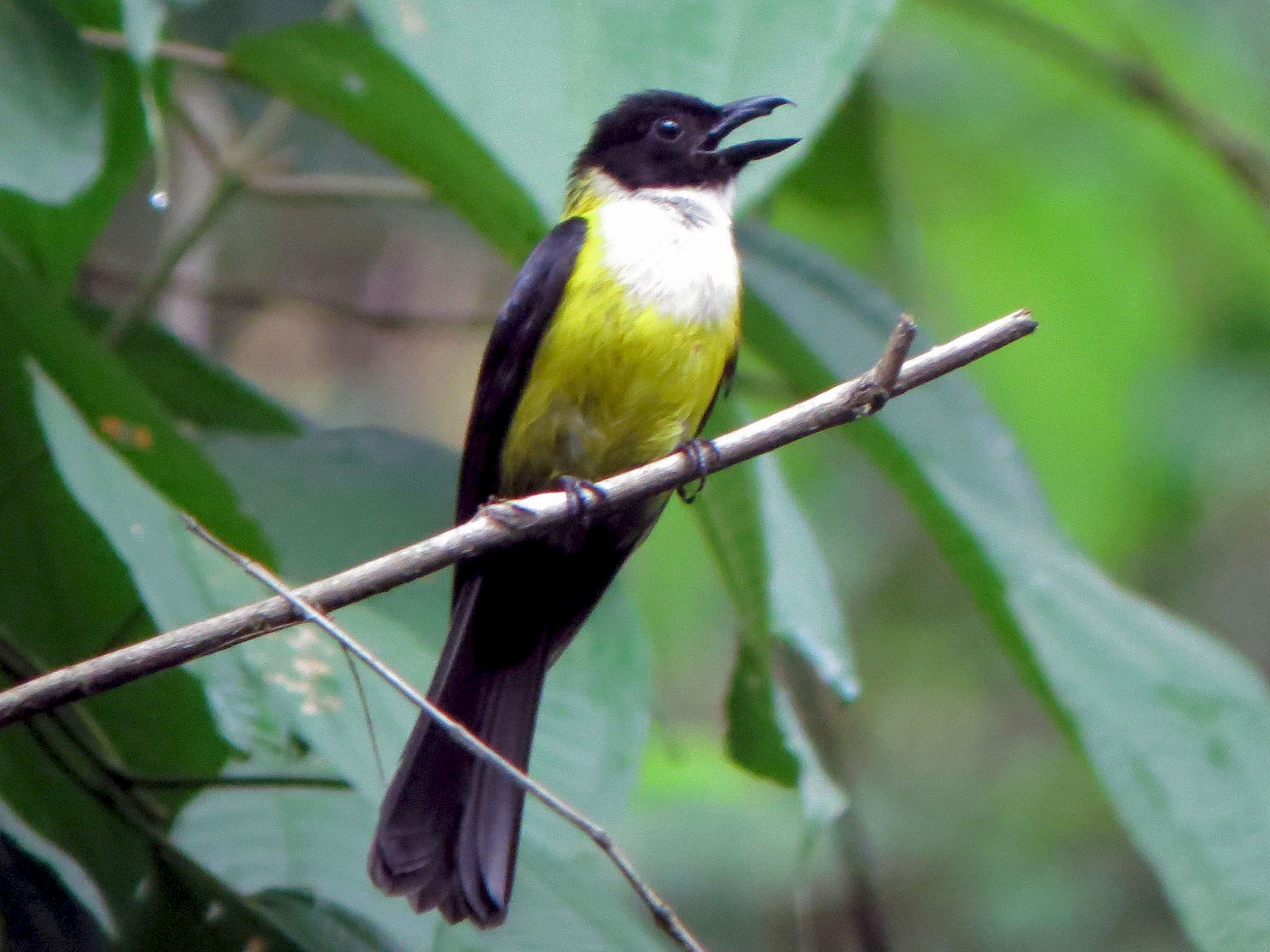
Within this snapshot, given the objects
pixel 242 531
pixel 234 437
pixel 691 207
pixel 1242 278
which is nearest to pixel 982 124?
pixel 1242 278

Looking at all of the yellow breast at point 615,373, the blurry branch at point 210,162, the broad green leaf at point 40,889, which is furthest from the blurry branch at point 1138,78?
the broad green leaf at point 40,889

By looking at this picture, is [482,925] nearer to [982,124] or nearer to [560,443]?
[560,443]

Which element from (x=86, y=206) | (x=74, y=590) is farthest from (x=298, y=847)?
(x=86, y=206)

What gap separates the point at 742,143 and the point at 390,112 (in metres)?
0.94

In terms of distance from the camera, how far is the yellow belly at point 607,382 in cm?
284

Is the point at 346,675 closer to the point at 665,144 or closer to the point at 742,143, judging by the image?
the point at 742,143

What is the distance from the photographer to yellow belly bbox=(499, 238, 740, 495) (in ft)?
9.30

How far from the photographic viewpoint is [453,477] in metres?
2.78

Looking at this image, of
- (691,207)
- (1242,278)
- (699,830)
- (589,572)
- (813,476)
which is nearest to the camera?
(589,572)

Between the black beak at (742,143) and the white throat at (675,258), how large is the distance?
137mm

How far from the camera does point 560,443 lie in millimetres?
2898

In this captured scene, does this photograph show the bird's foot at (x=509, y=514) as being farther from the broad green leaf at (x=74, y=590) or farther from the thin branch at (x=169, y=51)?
the thin branch at (x=169, y=51)

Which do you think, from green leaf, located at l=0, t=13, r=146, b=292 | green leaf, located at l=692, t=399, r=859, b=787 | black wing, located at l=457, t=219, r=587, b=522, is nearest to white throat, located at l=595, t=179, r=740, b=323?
black wing, located at l=457, t=219, r=587, b=522

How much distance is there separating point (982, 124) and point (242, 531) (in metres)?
3.14
